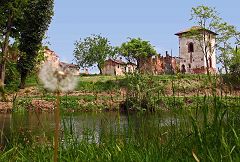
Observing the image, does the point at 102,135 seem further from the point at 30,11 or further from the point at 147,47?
the point at 147,47

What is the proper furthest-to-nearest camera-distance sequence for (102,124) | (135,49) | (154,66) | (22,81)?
(135,49)
(22,81)
(154,66)
(102,124)

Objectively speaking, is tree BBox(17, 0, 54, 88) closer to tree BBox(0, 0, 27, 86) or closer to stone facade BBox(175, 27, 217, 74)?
tree BBox(0, 0, 27, 86)

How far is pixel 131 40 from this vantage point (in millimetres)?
125375

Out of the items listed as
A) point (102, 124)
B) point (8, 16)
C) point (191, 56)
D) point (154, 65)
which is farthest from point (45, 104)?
point (191, 56)

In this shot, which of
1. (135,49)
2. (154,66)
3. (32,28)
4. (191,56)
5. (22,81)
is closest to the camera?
(154,66)

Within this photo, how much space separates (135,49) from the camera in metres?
121

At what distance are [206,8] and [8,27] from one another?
4560 centimetres

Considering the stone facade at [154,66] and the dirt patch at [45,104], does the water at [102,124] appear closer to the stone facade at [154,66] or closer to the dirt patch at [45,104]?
the stone facade at [154,66]

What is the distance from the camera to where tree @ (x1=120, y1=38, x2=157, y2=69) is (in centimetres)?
12112

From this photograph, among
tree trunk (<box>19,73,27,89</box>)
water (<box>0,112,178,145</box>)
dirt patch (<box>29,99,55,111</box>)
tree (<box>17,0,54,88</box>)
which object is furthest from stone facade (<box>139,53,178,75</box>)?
tree trunk (<box>19,73,27,89</box>)

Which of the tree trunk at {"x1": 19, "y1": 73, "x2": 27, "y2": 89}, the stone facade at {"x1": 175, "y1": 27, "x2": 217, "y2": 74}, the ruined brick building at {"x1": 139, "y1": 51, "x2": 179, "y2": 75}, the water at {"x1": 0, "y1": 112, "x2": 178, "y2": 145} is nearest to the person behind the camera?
the water at {"x1": 0, "y1": 112, "x2": 178, "y2": 145}

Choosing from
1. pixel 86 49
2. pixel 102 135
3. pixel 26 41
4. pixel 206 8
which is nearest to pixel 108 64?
pixel 86 49

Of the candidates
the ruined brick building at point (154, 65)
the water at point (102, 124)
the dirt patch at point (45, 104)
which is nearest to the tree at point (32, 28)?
the dirt patch at point (45, 104)

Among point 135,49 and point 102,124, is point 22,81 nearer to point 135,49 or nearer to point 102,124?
point 102,124
